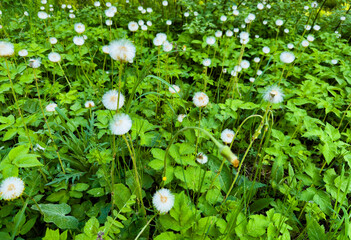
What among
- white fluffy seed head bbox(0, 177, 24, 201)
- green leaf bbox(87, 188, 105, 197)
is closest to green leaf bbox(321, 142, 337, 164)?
green leaf bbox(87, 188, 105, 197)

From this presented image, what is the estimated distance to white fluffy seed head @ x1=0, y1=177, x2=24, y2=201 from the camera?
2.75 feet

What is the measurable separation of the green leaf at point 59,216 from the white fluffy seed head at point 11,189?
22cm

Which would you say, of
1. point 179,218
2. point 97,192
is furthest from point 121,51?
point 97,192

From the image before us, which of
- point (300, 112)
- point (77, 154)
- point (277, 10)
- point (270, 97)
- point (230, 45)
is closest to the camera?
point (270, 97)

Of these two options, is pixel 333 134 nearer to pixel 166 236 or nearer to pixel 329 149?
pixel 329 149

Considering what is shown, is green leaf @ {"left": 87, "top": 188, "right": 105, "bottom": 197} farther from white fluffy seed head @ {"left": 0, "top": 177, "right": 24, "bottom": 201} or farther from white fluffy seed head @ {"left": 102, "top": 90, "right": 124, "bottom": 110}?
white fluffy seed head @ {"left": 102, "top": 90, "right": 124, "bottom": 110}

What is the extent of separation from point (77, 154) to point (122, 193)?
43 centimetres

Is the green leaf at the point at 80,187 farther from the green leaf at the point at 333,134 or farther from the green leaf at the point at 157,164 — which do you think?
the green leaf at the point at 333,134

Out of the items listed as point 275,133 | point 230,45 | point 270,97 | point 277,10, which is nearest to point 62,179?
point 270,97

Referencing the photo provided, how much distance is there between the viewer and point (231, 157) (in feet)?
1.73

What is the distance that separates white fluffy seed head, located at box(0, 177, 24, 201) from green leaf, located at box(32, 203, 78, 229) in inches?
8.6

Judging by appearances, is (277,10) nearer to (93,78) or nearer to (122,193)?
(93,78)

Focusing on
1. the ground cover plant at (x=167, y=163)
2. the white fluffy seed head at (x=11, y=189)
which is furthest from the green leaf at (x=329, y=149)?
the white fluffy seed head at (x=11, y=189)

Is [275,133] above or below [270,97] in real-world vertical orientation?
below
